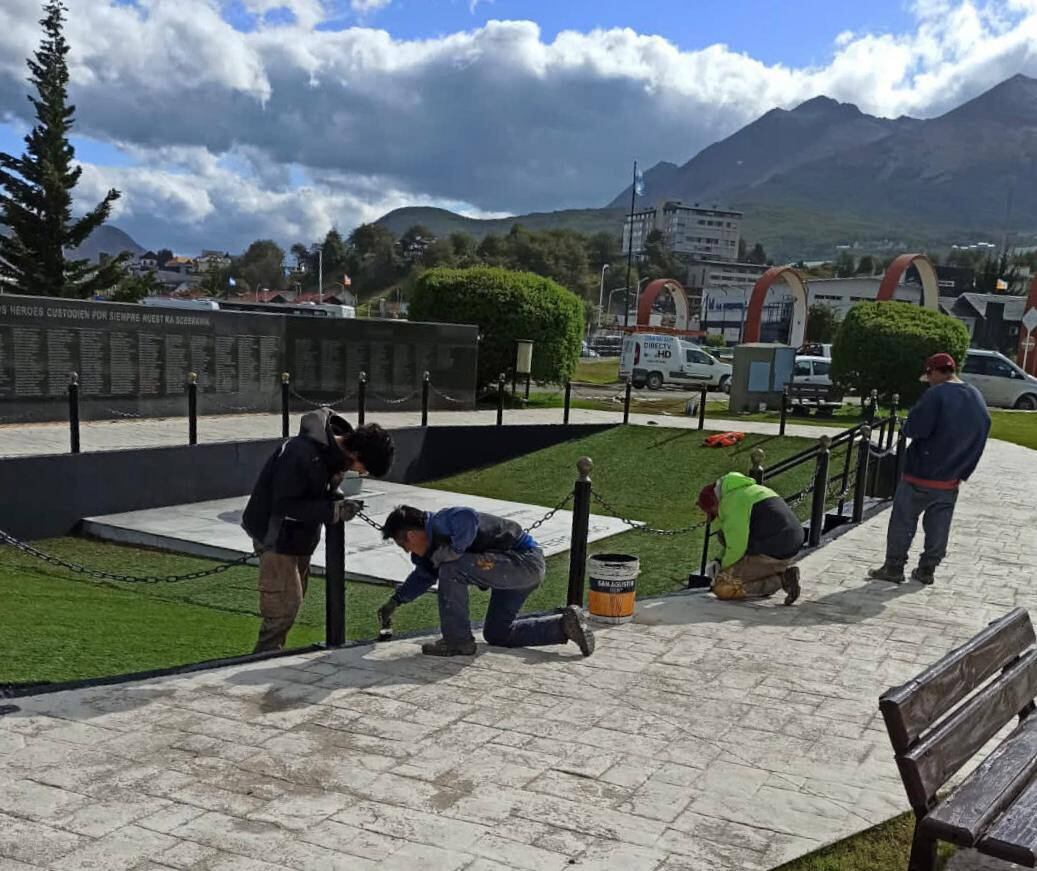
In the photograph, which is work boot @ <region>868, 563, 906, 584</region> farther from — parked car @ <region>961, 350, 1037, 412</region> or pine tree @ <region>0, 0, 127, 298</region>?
pine tree @ <region>0, 0, 127, 298</region>

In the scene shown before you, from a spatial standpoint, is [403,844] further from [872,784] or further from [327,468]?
[327,468]

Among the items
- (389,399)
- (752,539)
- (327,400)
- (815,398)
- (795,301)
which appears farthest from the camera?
(795,301)

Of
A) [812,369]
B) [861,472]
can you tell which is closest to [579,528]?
[861,472]

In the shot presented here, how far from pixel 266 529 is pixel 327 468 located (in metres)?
0.52

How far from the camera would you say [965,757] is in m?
2.99

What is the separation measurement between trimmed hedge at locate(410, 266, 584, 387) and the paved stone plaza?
1569 centimetres

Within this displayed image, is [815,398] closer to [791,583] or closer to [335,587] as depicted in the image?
[791,583]

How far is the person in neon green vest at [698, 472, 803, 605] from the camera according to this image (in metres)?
6.62

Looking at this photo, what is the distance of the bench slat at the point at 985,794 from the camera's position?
2.63 metres

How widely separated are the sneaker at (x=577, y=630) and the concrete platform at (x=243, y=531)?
3.60 metres

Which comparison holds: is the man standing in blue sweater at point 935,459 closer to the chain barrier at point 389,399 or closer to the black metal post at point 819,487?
the black metal post at point 819,487

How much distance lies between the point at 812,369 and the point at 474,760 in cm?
2317

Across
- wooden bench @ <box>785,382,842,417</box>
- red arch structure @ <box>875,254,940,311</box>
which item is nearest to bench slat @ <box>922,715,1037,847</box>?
wooden bench @ <box>785,382,842,417</box>

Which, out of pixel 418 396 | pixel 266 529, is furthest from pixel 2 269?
pixel 266 529
